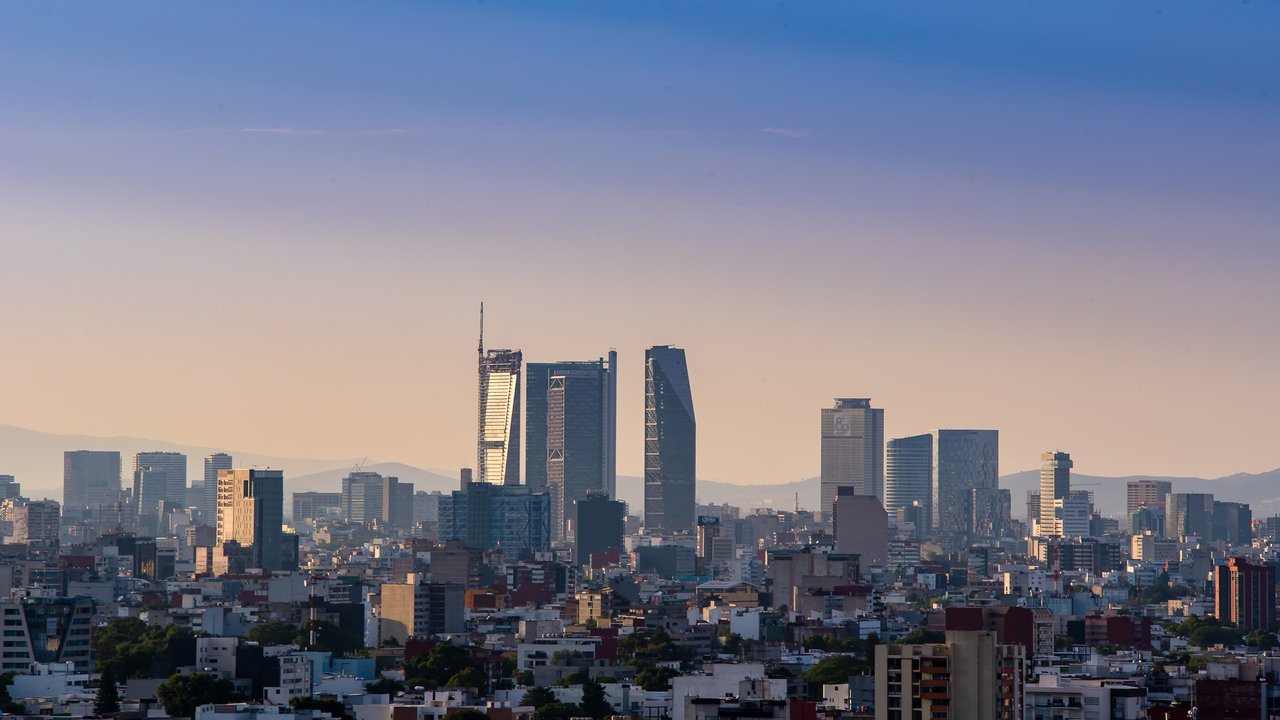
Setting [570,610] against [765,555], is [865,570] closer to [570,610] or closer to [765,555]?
[765,555]

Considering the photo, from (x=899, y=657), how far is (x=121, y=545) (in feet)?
419

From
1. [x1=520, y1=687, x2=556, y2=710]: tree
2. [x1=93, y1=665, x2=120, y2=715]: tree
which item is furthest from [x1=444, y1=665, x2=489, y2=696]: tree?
Result: [x1=93, y1=665, x2=120, y2=715]: tree

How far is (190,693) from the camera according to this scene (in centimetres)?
5809

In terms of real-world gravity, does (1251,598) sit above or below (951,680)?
below

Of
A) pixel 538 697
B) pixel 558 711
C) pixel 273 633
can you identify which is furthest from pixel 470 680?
pixel 273 633

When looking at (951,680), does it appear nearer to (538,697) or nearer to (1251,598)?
(538,697)

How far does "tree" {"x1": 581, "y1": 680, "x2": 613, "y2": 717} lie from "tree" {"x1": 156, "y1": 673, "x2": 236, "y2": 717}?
433 inches

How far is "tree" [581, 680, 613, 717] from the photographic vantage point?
6385cm

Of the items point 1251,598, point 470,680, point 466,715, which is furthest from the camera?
point 1251,598

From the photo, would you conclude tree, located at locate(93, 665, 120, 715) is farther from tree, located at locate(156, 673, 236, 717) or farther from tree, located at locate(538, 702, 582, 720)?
tree, located at locate(538, 702, 582, 720)

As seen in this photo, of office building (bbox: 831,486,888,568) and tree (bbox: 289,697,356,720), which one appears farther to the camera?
office building (bbox: 831,486,888,568)

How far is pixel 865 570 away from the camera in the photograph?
17712 centimetres

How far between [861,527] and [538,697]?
5086 inches

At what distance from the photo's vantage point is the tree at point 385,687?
67.1m
